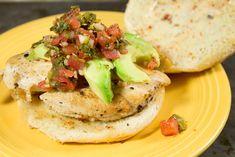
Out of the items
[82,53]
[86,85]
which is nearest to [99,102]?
[86,85]

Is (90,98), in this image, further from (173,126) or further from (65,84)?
(173,126)

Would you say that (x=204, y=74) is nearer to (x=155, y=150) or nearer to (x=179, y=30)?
(x=179, y=30)

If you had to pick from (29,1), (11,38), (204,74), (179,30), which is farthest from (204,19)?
(29,1)

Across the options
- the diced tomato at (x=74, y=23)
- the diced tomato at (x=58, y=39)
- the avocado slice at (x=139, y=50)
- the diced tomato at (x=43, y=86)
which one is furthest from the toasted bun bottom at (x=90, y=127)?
the diced tomato at (x=74, y=23)

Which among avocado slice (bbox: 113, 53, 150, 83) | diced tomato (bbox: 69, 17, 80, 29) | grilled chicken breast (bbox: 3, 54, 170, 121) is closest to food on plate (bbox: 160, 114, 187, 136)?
grilled chicken breast (bbox: 3, 54, 170, 121)

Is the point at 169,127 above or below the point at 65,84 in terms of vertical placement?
below

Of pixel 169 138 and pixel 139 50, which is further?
pixel 139 50

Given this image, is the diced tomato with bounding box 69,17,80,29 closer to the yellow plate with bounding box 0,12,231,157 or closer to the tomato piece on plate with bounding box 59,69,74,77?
the tomato piece on plate with bounding box 59,69,74,77
